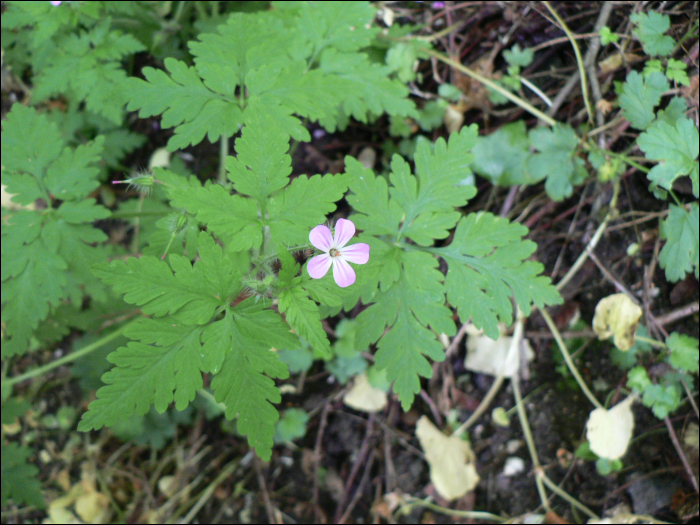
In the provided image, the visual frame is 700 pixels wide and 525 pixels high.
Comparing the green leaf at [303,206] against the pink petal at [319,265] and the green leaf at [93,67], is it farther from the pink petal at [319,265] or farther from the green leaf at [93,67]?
the green leaf at [93,67]

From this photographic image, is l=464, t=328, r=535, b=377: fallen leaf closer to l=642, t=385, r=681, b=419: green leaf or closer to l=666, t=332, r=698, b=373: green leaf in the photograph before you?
l=642, t=385, r=681, b=419: green leaf

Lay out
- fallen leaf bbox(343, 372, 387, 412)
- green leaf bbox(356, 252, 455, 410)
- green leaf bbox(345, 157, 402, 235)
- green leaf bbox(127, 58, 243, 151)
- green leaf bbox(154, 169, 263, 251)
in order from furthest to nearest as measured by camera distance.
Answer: fallen leaf bbox(343, 372, 387, 412) → green leaf bbox(127, 58, 243, 151) → green leaf bbox(345, 157, 402, 235) → green leaf bbox(356, 252, 455, 410) → green leaf bbox(154, 169, 263, 251)

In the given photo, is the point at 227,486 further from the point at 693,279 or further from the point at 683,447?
the point at 693,279

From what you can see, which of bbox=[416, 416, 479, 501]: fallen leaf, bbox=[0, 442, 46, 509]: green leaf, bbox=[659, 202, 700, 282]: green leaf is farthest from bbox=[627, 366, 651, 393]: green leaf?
bbox=[0, 442, 46, 509]: green leaf

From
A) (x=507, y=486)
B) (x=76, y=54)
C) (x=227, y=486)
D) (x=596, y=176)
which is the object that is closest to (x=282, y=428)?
(x=227, y=486)

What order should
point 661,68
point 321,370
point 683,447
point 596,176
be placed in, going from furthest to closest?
point 321,370
point 596,176
point 683,447
point 661,68

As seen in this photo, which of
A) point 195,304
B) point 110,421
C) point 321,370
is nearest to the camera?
point 110,421
